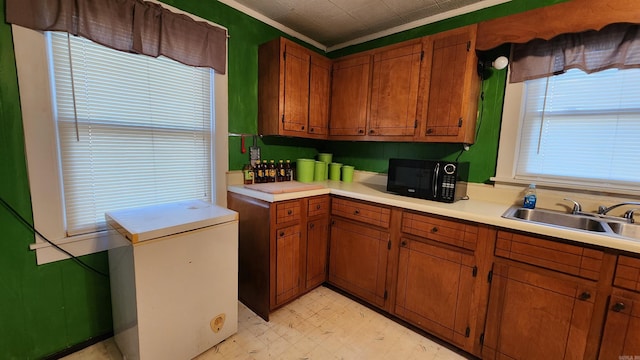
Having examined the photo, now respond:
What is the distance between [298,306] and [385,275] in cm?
78

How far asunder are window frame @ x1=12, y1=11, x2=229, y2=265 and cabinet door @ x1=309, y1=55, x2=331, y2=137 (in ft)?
5.93


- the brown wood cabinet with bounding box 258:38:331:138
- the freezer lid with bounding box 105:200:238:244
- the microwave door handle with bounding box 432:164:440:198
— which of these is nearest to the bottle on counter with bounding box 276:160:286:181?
the brown wood cabinet with bounding box 258:38:331:138

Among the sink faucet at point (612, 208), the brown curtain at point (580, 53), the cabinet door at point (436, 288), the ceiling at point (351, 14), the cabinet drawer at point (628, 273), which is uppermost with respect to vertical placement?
the ceiling at point (351, 14)

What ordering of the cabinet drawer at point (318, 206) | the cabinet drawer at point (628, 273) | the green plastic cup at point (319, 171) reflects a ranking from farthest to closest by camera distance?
the green plastic cup at point (319, 171) < the cabinet drawer at point (318, 206) < the cabinet drawer at point (628, 273)

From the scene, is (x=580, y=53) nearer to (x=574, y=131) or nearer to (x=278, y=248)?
(x=574, y=131)

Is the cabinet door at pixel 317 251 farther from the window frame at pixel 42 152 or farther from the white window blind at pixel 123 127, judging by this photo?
the window frame at pixel 42 152

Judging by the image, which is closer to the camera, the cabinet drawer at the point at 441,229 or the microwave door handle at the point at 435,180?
the cabinet drawer at the point at 441,229

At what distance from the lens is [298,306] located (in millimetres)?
2154

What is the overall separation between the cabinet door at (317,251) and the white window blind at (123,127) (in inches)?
40.6

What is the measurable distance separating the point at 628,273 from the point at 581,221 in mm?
539

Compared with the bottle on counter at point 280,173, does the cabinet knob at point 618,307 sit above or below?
below

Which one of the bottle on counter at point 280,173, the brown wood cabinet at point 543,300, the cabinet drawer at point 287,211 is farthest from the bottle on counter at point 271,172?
the brown wood cabinet at point 543,300

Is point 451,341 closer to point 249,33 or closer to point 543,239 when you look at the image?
point 543,239

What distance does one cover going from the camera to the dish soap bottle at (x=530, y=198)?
179cm
